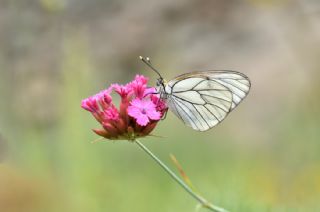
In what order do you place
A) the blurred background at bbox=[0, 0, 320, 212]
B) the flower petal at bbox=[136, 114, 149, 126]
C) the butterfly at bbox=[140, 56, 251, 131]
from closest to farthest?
the flower petal at bbox=[136, 114, 149, 126] < the butterfly at bbox=[140, 56, 251, 131] < the blurred background at bbox=[0, 0, 320, 212]

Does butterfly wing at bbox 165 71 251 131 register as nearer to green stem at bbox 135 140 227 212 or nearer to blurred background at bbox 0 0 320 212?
green stem at bbox 135 140 227 212

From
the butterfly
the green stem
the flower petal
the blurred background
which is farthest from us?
the blurred background

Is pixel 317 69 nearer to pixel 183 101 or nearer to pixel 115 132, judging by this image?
pixel 183 101

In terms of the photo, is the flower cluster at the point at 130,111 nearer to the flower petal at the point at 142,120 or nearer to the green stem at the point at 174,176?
the flower petal at the point at 142,120

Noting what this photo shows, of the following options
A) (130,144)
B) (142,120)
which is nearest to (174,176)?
(142,120)

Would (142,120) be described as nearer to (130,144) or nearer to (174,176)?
(174,176)

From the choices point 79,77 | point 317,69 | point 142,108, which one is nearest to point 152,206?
point 79,77

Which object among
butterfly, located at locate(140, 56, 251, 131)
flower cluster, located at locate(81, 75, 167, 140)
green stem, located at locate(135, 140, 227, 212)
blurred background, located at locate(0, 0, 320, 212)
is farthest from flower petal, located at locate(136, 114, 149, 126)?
blurred background, located at locate(0, 0, 320, 212)
